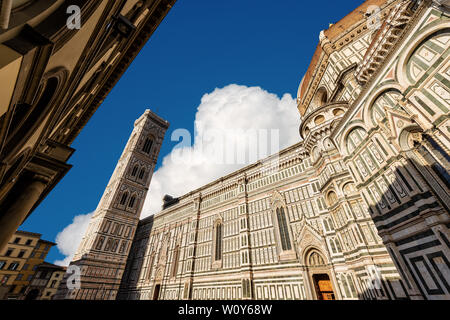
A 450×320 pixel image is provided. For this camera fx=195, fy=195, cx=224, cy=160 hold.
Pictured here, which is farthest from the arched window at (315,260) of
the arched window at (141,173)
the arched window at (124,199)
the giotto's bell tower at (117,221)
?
the arched window at (141,173)

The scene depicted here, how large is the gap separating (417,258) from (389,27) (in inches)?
297

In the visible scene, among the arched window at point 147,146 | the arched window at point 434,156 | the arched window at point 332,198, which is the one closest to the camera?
the arched window at point 434,156

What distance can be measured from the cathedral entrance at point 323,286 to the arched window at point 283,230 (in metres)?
2.60

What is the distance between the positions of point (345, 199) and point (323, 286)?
6904 mm

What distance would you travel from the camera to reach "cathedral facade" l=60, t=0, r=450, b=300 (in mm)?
5453

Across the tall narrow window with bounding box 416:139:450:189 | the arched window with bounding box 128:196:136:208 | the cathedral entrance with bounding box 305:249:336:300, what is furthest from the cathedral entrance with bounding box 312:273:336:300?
the arched window with bounding box 128:196:136:208

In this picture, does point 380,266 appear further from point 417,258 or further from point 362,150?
point 362,150

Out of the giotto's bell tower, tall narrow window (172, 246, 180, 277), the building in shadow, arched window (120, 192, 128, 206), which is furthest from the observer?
arched window (120, 192, 128, 206)

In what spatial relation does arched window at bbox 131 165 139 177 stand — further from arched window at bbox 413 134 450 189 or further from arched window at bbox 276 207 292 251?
arched window at bbox 413 134 450 189

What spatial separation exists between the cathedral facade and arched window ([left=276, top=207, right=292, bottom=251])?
9 cm

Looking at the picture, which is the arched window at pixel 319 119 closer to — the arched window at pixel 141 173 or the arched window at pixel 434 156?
the arched window at pixel 434 156

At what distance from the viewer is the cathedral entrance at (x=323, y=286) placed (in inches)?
503

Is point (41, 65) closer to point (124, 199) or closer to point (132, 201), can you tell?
point (124, 199)

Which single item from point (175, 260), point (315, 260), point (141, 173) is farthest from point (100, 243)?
point (315, 260)
